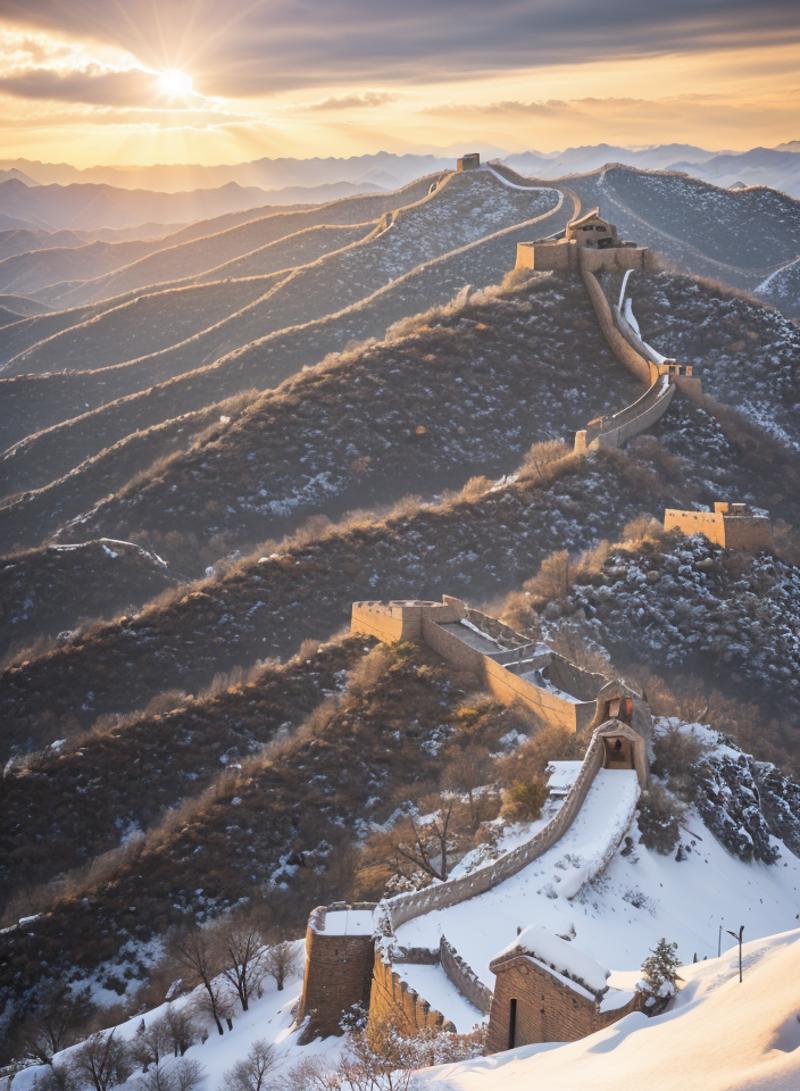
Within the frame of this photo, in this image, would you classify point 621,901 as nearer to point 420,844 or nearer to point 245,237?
point 420,844

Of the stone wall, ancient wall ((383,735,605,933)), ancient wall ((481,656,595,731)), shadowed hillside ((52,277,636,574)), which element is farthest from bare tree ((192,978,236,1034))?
shadowed hillside ((52,277,636,574))

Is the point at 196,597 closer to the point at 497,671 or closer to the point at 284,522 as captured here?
the point at 284,522

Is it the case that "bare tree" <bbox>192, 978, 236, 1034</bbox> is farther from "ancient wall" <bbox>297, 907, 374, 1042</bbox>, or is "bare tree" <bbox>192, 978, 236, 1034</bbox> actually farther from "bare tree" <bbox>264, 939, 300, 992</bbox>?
"ancient wall" <bbox>297, 907, 374, 1042</bbox>

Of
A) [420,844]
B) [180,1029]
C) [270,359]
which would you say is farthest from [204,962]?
[270,359]

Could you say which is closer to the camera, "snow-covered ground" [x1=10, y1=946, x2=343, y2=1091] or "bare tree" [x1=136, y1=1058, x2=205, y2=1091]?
"snow-covered ground" [x1=10, y1=946, x2=343, y2=1091]

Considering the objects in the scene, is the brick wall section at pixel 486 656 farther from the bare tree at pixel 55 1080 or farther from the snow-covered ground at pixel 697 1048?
the snow-covered ground at pixel 697 1048
